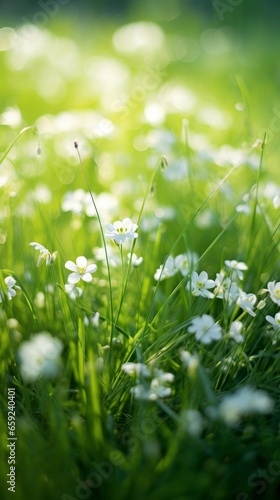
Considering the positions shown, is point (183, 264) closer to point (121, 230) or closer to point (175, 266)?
point (175, 266)

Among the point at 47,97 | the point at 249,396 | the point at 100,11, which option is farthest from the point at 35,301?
the point at 100,11

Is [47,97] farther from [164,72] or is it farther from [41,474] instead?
[41,474]

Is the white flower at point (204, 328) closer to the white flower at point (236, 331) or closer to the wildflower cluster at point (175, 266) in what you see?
the white flower at point (236, 331)

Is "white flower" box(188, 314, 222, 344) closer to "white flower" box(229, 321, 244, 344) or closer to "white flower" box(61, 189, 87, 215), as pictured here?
"white flower" box(229, 321, 244, 344)

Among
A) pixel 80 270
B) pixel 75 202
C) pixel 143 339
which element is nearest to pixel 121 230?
pixel 80 270

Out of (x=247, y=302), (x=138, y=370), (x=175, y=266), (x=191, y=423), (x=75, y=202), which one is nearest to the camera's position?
(x=191, y=423)

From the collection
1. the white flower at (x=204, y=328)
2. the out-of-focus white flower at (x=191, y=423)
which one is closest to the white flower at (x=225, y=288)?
the white flower at (x=204, y=328)

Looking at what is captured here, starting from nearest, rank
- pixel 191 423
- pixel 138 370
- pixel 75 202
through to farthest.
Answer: pixel 191 423, pixel 138 370, pixel 75 202
